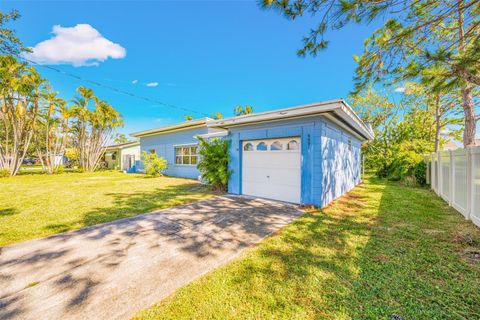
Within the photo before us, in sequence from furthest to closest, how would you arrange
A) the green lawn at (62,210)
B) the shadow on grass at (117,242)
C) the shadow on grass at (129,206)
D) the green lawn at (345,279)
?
the shadow on grass at (129,206) < the green lawn at (62,210) < the shadow on grass at (117,242) < the green lawn at (345,279)

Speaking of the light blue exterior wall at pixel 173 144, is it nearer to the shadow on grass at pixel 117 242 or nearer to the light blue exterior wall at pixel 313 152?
the light blue exterior wall at pixel 313 152

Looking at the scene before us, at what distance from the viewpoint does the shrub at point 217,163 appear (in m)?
7.74

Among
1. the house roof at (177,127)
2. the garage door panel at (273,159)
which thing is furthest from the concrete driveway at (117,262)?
the house roof at (177,127)

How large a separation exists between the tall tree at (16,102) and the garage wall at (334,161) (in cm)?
1839

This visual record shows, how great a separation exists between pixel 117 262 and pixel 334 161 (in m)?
6.34

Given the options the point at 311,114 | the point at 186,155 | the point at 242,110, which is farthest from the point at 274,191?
the point at 242,110

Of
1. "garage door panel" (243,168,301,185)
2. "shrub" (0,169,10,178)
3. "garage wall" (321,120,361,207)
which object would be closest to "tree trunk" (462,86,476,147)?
"garage wall" (321,120,361,207)

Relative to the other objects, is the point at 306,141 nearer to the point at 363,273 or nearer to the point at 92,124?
the point at 363,273

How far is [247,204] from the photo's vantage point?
19.6 ft

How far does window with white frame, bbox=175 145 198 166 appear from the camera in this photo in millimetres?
12923

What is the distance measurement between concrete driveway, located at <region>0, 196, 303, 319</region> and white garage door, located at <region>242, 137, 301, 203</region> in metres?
1.46

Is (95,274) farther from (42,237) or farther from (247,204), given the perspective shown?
(247,204)

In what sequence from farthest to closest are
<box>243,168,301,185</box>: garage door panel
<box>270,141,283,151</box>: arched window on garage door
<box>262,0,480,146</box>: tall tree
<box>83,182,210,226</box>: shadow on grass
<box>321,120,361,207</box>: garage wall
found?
<box>270,141,283,151</box>: arched window on garage door → <box>243,168,301,185</box>: garage door panel → <box>321,120,361,207</box>: garage wall → <box>83,182,210,226</box>: shadow on grass → <box>262,0,480,146</box>: tall tree

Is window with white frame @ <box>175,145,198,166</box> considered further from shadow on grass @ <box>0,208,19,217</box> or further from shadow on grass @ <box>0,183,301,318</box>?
shadow on grass @ <box>0,208,19,217</box>
